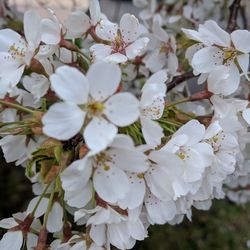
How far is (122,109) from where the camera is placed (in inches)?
28.6

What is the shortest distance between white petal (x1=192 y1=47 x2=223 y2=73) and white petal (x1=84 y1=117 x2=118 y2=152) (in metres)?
0.29

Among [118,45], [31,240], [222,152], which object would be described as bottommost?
[31,240]

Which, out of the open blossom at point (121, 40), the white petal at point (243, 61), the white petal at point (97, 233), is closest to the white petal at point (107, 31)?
the open blossom at point (121, 40)

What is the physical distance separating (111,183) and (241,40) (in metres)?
0.38

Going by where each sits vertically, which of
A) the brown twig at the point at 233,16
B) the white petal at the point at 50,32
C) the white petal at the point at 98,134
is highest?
the white petal at the point at 98,134

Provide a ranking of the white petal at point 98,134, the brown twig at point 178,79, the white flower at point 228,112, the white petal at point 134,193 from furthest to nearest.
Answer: the brown twig at point 178,79 < the white flower at point 228,112 < the white petal at point 134,193 < the white petal at point 98,134

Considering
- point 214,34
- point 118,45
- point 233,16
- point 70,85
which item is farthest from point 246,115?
point 233,16

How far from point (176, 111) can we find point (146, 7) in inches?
29.9

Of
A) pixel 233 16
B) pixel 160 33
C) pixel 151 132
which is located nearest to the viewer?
pixel 151 132

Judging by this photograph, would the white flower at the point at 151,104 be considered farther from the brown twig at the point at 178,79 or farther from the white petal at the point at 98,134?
the brown twig at the point at 178,79

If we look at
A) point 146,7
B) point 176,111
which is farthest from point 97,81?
point 146,7

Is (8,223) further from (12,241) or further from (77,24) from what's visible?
(77,24)

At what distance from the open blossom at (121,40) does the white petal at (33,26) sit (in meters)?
0.10

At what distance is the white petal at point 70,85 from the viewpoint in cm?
71
